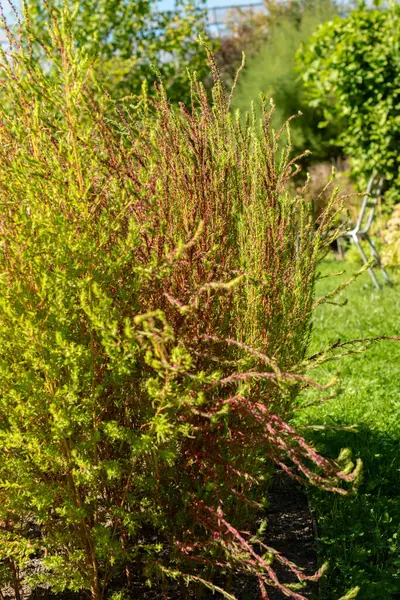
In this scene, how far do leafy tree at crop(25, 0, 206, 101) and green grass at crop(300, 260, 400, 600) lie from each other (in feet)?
22.4

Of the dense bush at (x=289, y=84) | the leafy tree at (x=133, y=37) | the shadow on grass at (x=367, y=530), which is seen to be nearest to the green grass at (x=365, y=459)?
the shadow on grass at (x=367, y=530)

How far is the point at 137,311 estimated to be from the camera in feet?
7.43

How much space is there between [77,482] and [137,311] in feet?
1.86

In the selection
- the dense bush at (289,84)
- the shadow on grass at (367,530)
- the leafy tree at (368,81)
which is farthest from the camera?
the dense bush at (289,84)

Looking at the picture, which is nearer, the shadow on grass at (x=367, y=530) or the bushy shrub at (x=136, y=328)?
the bushy shrub at (x=136, y=328)

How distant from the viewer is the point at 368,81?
31.5 feet

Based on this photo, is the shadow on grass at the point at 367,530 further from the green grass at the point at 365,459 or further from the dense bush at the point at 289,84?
the dense bush at the point at 289,84

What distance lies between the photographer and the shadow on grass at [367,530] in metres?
2.78

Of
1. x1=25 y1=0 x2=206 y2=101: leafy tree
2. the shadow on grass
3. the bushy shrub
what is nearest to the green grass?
the shadow on grass

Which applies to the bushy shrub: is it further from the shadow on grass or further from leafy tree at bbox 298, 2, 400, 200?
leafy tree at bbox 298, 2, 400, 200

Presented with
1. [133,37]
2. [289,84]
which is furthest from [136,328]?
[289,84]

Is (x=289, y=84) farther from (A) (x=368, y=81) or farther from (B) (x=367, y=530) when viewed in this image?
(B) (x=367, y=530)

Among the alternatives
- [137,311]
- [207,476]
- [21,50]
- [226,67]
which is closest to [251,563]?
[207,476]

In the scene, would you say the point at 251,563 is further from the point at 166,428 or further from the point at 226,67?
the point at 226,67
